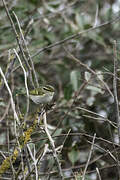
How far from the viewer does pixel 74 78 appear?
3.78 meters

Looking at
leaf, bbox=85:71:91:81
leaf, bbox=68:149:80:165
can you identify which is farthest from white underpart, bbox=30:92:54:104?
leaf, bbox=68:149:80:165

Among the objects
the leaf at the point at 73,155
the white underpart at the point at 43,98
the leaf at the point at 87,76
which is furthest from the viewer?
the leaf at the point at 73,155

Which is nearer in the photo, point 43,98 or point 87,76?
point 43,98

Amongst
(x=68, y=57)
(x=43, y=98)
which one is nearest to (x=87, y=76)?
(x=43, y=98)

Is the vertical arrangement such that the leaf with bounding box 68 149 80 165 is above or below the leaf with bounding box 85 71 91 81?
below

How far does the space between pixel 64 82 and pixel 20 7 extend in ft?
3.92

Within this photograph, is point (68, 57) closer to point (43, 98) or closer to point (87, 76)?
point (87, 76)

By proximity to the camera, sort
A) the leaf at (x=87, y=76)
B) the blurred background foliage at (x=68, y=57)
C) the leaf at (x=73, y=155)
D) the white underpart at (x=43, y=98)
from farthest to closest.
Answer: the blurred background foliage at (x=68, y=57) → the leaf at (x=73, y=155) → the leaf at (x=87, y=76) → the white underpart at (x=43, y=98)

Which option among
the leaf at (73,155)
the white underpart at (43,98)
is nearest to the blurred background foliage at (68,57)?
the leaf at (73,155)

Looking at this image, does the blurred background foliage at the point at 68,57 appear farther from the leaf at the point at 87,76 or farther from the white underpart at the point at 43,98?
the white underpart at the point at 43,98

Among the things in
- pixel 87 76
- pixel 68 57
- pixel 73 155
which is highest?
pixel 87 76

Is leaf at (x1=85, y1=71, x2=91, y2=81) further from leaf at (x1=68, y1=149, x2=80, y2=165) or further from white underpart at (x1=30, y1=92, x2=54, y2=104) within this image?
leaf at (x1=68, y1=149, x2=80, y2=165)

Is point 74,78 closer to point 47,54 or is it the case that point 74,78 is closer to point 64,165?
point 64,165

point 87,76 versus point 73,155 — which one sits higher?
point 87,76
